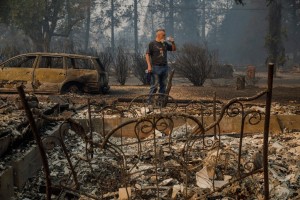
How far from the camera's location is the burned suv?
42.8ft

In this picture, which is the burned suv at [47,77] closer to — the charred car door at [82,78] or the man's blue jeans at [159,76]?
the charred car door at [82,78]

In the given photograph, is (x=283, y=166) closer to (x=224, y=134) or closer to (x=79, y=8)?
(x=224, y=134)

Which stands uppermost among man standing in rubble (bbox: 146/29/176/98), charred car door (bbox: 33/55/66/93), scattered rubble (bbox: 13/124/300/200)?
man standing in rubble (bbox: 146/29/176/98)

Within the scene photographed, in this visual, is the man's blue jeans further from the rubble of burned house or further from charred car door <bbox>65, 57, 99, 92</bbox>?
charred car door <bbox>65, 57, 99, 92</bbox>

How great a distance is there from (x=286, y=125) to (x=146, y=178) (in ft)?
13.3

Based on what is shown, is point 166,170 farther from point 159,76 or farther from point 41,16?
point 41,16

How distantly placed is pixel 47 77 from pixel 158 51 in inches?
215

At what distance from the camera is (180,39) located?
67.9 metres

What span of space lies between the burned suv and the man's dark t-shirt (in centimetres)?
479

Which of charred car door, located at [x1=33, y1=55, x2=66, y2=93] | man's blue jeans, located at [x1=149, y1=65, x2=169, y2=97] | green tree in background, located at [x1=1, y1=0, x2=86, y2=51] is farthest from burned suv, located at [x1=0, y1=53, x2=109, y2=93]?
green tree in background, located at [x1=1, y1=0, x2=86, y2=51]

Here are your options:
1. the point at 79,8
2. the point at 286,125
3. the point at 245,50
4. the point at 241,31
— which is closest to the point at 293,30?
the point at 245,50

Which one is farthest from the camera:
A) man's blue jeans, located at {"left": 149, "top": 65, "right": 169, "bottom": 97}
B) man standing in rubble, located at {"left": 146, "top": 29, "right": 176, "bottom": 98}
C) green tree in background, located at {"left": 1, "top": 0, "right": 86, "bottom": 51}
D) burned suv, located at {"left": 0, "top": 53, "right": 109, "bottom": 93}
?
green tree in background, located at {"left": 1, "top": 0, "right": 86, "bottom": 51}

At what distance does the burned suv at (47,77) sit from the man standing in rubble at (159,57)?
4714 mm

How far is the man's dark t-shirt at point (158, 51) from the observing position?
9.19m
